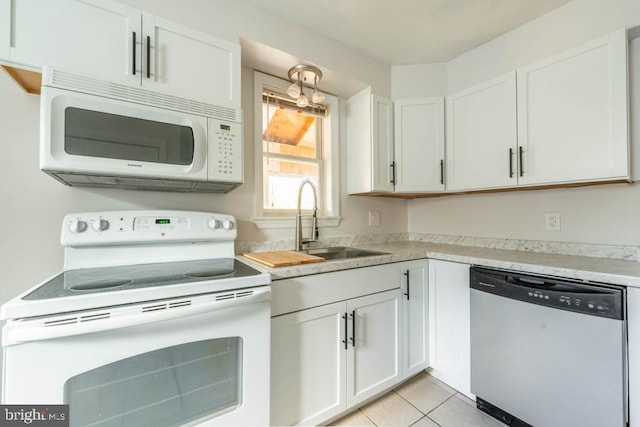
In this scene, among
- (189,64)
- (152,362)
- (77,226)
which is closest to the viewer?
(152,362)

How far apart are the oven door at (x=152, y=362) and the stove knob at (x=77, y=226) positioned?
548 mm

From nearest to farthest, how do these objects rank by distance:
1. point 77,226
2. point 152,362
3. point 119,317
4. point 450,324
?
point 119,317 < point 152,362 < point 77,226 < point 450,324

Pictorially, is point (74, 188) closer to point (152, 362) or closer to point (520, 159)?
point (152, 362)

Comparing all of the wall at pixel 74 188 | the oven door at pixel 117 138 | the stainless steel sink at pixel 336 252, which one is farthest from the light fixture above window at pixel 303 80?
the stainless steel sink at pixel 336 252

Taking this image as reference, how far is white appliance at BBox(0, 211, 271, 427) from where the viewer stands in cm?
71

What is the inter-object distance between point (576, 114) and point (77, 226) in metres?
2.62

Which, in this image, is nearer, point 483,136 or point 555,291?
point 555,291

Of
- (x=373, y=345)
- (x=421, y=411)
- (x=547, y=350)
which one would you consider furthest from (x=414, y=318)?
(x=547, y=350)

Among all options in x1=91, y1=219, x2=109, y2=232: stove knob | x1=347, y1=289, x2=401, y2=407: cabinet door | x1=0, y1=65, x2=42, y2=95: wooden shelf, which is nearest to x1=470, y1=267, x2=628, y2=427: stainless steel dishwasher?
x1=347, y1=289, x2=401, y2=407: cabinet door

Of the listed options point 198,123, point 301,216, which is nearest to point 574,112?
point 301,216

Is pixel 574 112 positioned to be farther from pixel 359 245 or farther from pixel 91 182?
pixel 91 182

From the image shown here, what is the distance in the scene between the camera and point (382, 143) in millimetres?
1966

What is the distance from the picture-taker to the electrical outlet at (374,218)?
226 centimetres

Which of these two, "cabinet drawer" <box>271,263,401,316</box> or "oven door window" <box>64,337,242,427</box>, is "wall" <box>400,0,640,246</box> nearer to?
"cabinet drawer" <box>271,263,401,316</box>
